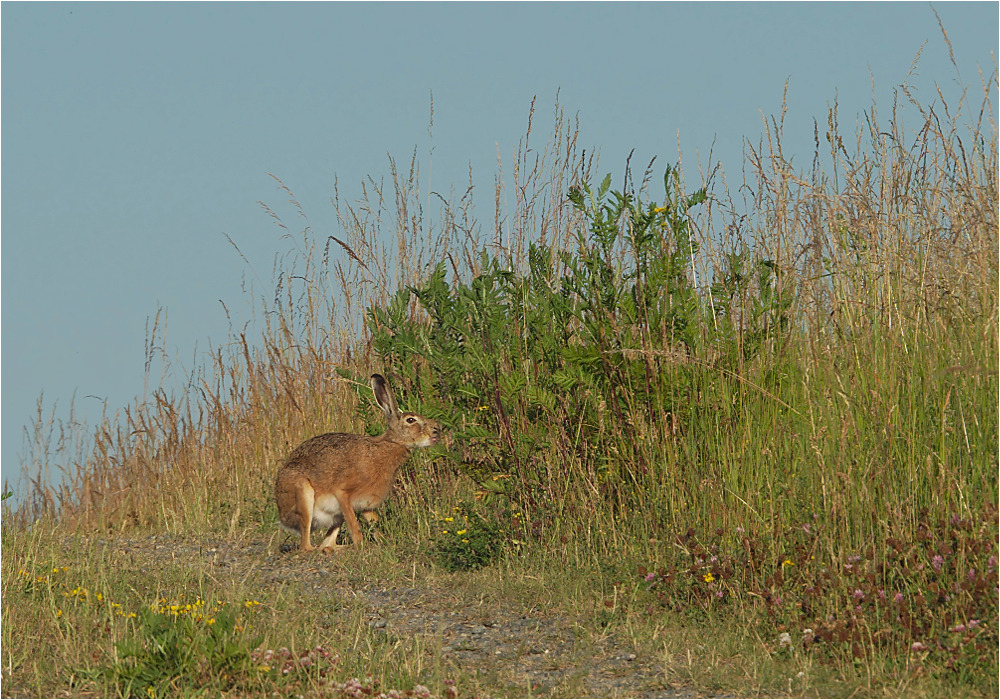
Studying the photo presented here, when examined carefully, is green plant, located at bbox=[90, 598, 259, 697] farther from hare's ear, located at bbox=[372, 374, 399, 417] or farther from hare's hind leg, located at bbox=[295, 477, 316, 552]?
hare's ear, located at bbox=[372, 374, 399, 417]

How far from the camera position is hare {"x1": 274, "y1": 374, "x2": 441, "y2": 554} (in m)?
7.43

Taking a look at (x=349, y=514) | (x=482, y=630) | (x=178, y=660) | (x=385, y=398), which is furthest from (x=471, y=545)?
(x=178, y=660)

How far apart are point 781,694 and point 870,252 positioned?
114 inches

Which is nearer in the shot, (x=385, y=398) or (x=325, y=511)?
(x=325, y=511)

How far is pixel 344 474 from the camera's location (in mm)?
7500

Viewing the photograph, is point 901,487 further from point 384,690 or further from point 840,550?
point 384,690

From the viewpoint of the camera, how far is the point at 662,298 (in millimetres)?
6562

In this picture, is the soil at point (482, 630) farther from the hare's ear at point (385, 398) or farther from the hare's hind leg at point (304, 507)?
the hare's ear at point (385, 398)

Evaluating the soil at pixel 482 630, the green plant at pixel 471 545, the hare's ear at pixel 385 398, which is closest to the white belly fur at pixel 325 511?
the soil at pixel 482 630

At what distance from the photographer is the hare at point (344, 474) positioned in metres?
7.43

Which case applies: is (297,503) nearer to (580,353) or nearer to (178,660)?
(580,353)

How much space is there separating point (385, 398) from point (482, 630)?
8.59 ft

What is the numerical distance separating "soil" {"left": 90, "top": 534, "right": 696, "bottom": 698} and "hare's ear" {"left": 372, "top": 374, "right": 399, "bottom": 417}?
110cm

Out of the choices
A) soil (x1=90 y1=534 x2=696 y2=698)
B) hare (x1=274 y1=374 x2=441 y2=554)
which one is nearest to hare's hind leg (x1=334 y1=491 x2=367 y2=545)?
hare (x1=274 y1=374 x2=441 y2=554)
